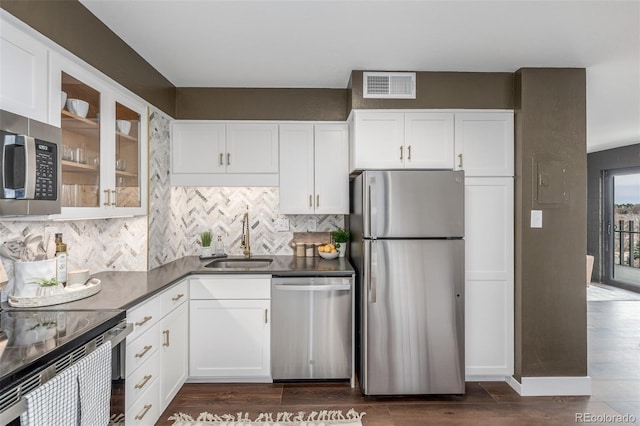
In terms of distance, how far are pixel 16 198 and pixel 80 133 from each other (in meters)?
0.68

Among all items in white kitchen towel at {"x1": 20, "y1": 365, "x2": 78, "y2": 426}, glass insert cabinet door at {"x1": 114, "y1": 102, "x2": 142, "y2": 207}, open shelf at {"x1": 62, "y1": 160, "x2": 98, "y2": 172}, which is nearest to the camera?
white kitchen towel at {"x1": 20, "y1": 365, "x2": 78, "y2": 426}

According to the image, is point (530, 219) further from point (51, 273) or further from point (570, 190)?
point (51, 273)

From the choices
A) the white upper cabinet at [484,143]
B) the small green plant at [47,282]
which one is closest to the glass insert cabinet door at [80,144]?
the small green plant at [47,282]

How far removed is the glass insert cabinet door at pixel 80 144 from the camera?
194 centimetres

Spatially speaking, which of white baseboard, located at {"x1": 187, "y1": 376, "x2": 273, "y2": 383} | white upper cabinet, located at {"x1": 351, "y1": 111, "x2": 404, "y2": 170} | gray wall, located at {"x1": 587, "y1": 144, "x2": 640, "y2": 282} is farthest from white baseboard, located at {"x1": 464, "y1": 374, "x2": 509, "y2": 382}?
gray wall, located at {"x1": 587, "y1": 144, "x2": 640, "y2": 282}

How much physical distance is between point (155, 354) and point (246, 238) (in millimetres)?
1522

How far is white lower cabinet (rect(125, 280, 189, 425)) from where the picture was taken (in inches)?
81.0

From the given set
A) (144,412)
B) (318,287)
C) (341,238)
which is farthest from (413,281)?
(144,412)

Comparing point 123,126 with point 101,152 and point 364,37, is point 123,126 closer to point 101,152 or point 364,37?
point 101,152

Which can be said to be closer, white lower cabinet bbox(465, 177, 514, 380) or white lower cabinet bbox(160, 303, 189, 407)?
white lower cabinet bbox(160, 303, 189, 407)

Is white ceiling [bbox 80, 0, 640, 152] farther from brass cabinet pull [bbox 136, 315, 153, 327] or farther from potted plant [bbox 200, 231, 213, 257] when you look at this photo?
brass cabinet pull [bbox 136, 315, 153, 327]

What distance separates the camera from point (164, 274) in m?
2.81

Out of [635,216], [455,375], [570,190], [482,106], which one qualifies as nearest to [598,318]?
[635,216]

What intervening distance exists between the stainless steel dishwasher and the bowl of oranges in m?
0.56
